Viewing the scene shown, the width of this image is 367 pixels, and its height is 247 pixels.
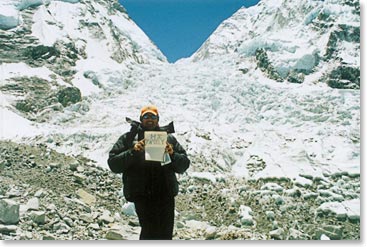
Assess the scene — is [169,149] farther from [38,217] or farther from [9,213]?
[38,217]

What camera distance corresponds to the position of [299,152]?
7914 millimetres

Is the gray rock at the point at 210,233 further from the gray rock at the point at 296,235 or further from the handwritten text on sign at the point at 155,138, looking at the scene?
the handwritten text on sign at the point at 155,138

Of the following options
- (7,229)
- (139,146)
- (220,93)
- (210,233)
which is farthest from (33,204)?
(220,93)

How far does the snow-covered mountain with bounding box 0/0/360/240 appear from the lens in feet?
25.4

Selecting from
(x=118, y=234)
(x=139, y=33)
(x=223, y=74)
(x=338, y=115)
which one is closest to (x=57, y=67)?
(x=223, y=74)

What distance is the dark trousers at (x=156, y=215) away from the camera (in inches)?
113

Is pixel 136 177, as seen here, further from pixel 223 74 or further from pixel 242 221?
pixel 223 74

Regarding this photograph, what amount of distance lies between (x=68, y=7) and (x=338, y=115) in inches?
312

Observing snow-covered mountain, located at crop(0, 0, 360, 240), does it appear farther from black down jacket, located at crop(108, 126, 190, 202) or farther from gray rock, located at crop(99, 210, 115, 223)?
black down jacket, located at crop(108, 126, 190, 202)

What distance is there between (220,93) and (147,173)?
8.81 m

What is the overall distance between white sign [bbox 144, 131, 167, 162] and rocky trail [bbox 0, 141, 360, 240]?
2.18 m

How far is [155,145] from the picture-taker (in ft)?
9.09

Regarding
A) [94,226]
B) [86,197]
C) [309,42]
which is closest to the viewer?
[94,226]

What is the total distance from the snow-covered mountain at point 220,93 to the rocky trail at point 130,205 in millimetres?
66
